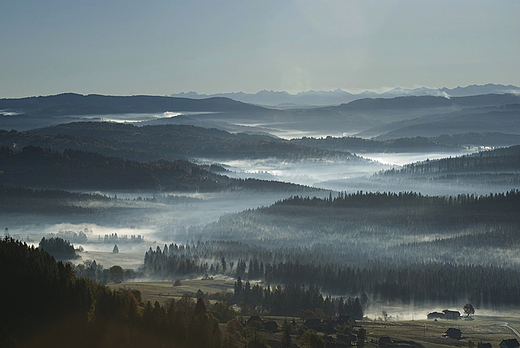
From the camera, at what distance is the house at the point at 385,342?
143750mm

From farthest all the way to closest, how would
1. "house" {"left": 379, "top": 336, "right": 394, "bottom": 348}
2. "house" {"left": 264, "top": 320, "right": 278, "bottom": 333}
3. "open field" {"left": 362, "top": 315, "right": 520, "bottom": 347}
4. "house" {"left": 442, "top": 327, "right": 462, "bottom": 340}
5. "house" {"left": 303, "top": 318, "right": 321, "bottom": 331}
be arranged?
1. "house" {"left": 442, "top": 327, "right": 462, "bottom": 340}
2. "house" {"left": 303, "top": 318, "right": 321, "bottom": 331}
3. "house" {"left": 264, "top": 320, "right": 278, "bottom": 333}
4. "open field" {"left": 362, "top": 315, "right": 520, "bottom": 347}
5. "house" {"left": 379, "top": 336, "right": 394, "bottom": 348}

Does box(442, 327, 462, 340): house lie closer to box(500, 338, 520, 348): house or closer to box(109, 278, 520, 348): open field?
box(109, 278, 520, 348): open field

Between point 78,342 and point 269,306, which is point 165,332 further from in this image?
point 269,306

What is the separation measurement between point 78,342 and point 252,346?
117ft

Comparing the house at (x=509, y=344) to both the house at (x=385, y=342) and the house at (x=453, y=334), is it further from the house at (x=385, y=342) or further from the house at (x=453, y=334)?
the house at (x=385, y=342)

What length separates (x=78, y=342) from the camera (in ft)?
347

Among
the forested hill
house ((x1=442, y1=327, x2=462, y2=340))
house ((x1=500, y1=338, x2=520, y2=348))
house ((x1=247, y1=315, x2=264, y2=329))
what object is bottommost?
house ((x1=500, y1=338, x2=520, y2=348))

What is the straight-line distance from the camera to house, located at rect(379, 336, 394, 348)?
472 feet

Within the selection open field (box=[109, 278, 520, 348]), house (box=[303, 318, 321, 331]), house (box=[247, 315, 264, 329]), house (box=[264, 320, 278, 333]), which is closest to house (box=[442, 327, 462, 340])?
open field (box=[109, 278, 520, 348])

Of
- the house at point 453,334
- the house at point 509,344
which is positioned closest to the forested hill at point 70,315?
the house at point 453,334

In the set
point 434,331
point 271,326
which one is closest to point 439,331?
point 434,331

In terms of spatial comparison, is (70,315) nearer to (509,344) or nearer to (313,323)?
(313,323)

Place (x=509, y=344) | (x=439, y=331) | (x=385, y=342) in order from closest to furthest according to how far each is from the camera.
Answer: (x=385, y=342) < (x=509, y=344) < (x=439, y=331)

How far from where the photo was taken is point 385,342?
146 metres
